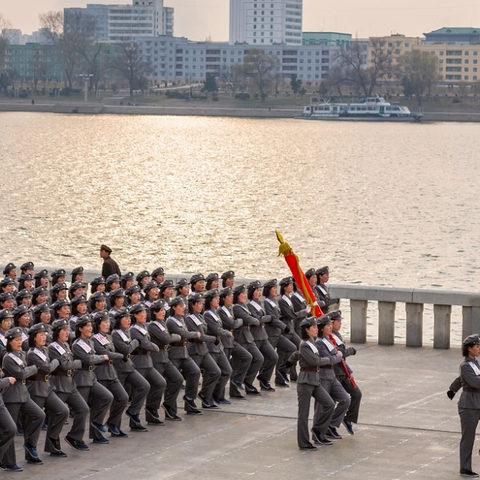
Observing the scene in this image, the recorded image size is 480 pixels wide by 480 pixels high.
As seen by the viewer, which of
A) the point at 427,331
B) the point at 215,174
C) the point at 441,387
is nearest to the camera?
the point at 441,387

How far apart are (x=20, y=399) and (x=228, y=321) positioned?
4805 mm

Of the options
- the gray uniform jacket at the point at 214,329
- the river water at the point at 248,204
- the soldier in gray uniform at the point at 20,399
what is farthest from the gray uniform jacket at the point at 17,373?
the river water at the point at 248,204

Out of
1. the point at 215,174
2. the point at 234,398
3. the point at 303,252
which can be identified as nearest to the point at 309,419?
the point at 234,398

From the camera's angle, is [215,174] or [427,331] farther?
[215,174]

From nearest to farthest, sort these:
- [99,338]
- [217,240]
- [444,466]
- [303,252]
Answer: [444,466]
[99,338]
[303,252]
[217,240]

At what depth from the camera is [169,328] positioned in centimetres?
2133

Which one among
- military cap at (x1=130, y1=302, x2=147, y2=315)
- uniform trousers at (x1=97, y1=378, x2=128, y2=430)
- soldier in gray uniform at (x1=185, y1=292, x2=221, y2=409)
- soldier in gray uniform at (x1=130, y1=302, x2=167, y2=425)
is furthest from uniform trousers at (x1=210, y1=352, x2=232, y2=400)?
uniform trousers at (x1=97, y1=378, x2=128, y2=430)

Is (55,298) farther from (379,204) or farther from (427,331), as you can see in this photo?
(379,204)

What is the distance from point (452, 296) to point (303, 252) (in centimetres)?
4257

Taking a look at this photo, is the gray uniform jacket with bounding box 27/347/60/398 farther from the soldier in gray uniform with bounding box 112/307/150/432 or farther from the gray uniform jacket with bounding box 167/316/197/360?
the gray uniform jacket with bounding box 167/316/197/360

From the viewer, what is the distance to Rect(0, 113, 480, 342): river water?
6538cm

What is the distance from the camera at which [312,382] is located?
19562 millimetres

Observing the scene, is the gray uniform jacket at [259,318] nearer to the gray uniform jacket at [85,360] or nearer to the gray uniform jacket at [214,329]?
the gray uniform jacket at [214,329]

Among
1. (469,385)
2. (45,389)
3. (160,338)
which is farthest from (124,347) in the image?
(469,385)
